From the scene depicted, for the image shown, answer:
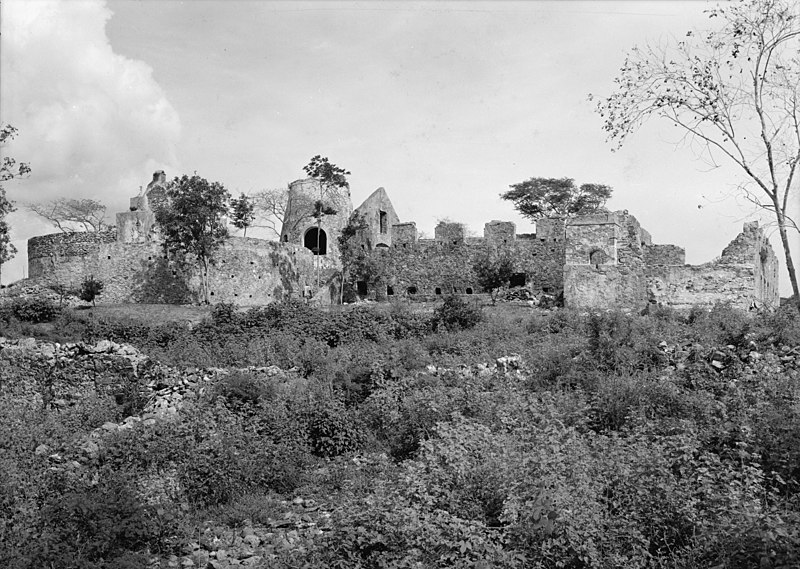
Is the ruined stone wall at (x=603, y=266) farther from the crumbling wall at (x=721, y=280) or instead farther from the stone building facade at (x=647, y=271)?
the crumbling wall at (x=721, y=280)

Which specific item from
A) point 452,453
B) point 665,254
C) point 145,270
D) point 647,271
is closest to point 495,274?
point 665,254

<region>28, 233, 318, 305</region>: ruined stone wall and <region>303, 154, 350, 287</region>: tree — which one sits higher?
<region>303, 154, 350, 287</region>: tree

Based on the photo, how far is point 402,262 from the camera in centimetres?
3488

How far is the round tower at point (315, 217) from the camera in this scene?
121 feet

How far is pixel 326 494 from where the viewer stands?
9.84 meters

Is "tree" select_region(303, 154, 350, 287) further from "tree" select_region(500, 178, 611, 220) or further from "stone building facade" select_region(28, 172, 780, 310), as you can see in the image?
"tree" select_region(500, 178, 611, 220)

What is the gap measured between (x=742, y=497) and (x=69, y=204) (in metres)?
46.8

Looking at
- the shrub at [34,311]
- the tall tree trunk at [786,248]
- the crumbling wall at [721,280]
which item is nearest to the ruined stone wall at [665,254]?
the crumbling wall at [721,280]

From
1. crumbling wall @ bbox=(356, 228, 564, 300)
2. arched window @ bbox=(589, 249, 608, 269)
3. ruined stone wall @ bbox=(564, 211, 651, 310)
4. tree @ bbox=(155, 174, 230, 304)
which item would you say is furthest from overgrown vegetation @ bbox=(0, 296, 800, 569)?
crumbling wall @ bbox=(356, 228, 564, 300)

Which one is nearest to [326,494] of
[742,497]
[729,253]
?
[742,497]

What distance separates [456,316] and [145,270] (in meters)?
16.4

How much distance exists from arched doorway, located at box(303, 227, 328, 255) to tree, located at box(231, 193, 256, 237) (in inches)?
140

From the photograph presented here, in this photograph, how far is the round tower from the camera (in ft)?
121

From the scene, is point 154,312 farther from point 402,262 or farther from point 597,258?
point 597,258
